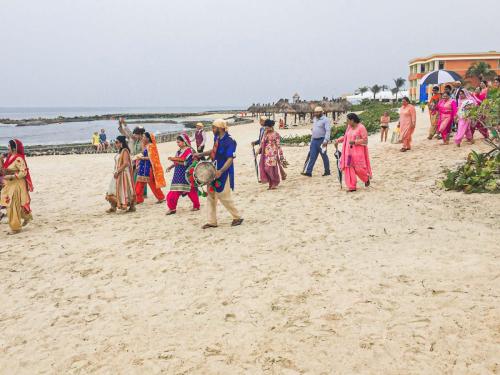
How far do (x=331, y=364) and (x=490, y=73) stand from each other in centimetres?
4882

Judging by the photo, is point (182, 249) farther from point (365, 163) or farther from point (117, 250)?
point (365, 163)

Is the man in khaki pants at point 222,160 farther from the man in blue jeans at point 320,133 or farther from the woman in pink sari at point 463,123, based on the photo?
the woman in pink sari at point 463,123

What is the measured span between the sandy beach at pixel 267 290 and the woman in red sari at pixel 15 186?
35cm

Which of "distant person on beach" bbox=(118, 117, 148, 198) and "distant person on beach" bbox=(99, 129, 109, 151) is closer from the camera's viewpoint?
"distant person on beach" bbox=(118, 117, 148, 198)

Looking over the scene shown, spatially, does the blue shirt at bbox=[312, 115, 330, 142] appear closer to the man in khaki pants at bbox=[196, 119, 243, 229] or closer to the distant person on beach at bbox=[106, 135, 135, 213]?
the man in khaki pants at bbox=[196, 119, 243, 229]

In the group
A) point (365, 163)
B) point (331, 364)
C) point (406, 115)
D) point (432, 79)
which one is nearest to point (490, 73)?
point (432, 79)

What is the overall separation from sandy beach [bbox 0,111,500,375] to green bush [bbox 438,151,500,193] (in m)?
0.24

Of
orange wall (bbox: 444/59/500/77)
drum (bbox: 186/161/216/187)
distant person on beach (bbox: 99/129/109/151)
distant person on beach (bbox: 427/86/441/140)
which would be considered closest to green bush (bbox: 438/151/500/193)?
drum (bbox: 186/161/216/187)

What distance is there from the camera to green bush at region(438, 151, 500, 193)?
711 centimetres

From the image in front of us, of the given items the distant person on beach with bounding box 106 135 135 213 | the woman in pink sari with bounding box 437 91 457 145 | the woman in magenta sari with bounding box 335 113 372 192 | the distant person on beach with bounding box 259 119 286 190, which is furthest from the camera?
the woman in pink sari with bounding box 437 91 457 145

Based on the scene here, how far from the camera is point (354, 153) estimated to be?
25.8 ft

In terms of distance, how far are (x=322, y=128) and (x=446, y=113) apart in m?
3.92

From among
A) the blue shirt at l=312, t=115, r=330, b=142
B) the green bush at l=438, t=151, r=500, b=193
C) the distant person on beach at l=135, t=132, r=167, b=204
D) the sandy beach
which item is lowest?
the sandy beach

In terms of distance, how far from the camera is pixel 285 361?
120 inches
